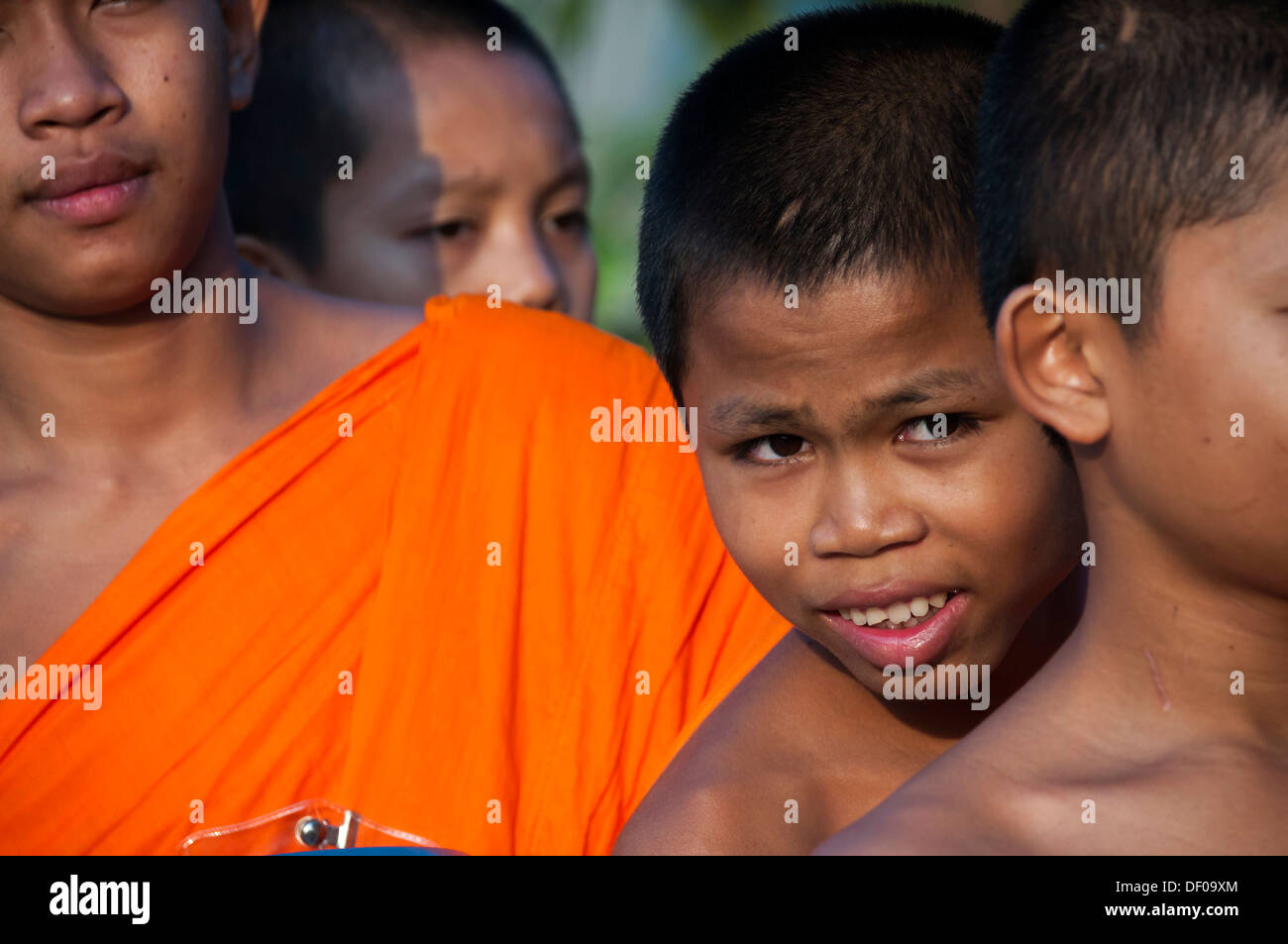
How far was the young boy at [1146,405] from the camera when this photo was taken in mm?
1313

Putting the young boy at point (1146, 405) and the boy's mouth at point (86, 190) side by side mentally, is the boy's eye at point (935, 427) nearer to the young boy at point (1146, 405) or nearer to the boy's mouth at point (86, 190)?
the young boy at point (1146, 405)

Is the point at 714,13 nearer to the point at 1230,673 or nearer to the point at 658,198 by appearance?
the point at 658,198

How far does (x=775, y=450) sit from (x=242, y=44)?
4.01ft

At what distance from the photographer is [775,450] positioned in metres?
1.80

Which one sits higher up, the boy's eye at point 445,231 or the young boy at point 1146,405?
the boy's eye at point 445,231

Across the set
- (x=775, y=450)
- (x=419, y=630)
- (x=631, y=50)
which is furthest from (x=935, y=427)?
(x=631, y=50)

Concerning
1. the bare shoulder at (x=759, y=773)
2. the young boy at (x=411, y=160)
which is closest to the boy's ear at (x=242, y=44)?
the young boy at (x=411, y=160)

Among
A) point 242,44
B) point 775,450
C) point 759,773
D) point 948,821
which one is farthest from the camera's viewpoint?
point 242,44

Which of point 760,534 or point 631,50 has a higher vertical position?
point 631,50

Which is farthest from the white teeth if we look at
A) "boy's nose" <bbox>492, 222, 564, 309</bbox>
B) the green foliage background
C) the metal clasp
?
the green foliage background

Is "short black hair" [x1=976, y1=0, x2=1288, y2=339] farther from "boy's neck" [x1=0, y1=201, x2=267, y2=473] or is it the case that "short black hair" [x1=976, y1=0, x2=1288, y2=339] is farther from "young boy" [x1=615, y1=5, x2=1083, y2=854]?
"boy's neck" [x1=0, y1=201, x2=267, y2=473]

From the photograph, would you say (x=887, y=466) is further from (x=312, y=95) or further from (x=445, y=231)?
(x=312, y=95)

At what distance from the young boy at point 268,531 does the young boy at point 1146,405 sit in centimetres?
77
